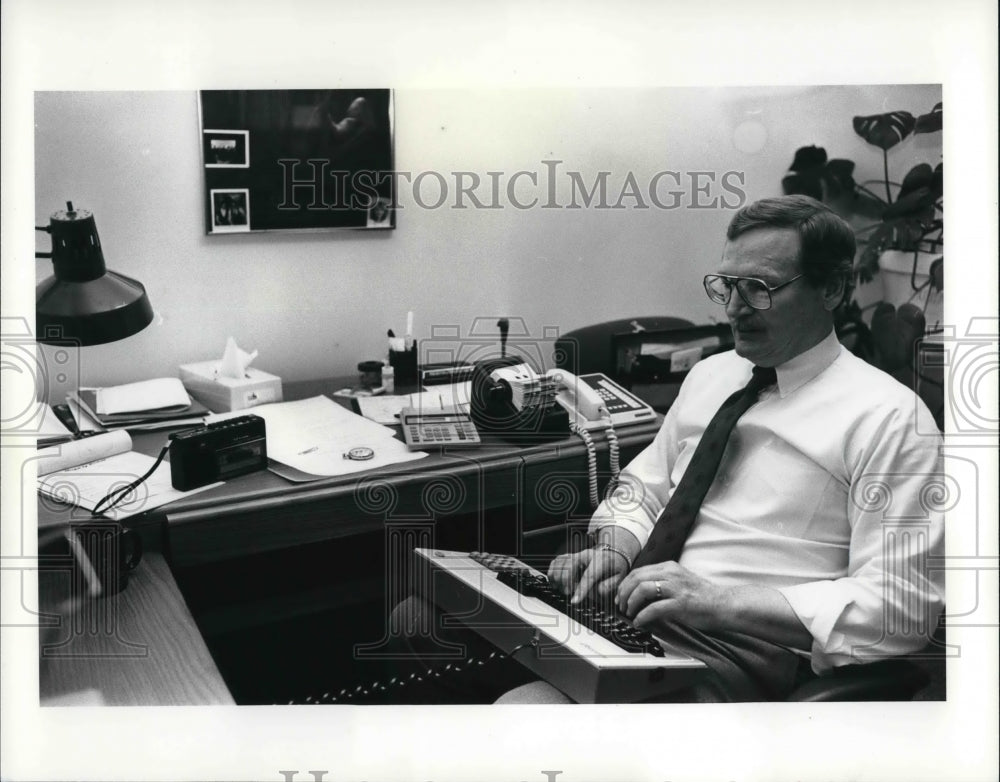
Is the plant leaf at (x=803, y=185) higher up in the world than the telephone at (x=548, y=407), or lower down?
higher up

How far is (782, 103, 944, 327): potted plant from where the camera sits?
1839 mm

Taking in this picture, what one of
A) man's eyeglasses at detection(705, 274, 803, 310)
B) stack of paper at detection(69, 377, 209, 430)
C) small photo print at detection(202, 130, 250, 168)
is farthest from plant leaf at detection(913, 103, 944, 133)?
stack of paper at detection(69, 377, 209, 430)

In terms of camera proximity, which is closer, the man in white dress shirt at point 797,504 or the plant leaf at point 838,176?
the man in white dress shirt at point 797,504

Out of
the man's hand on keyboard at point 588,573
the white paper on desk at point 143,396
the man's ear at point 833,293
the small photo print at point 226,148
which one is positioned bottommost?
the man's hand on keyboard at point 588,573

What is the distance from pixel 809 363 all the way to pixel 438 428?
2.24ft

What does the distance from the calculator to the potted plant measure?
0.71 meters

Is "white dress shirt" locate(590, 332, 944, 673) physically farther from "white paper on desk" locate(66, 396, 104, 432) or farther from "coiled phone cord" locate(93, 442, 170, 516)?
"white paper on desk" locate(66, 396, 104, 432)

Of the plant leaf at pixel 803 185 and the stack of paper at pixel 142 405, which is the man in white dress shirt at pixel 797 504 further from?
the stack of paper at pixel 142 405

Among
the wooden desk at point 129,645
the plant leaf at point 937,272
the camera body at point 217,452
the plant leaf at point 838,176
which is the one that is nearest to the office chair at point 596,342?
the plant leaf at point 838,176

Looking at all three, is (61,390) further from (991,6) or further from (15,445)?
(991,6)

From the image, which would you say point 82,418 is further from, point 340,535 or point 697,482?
point 697,482

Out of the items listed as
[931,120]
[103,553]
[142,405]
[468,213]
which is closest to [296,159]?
[468,213]

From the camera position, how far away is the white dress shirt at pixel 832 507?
174 centimetres

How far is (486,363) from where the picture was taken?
190cm
